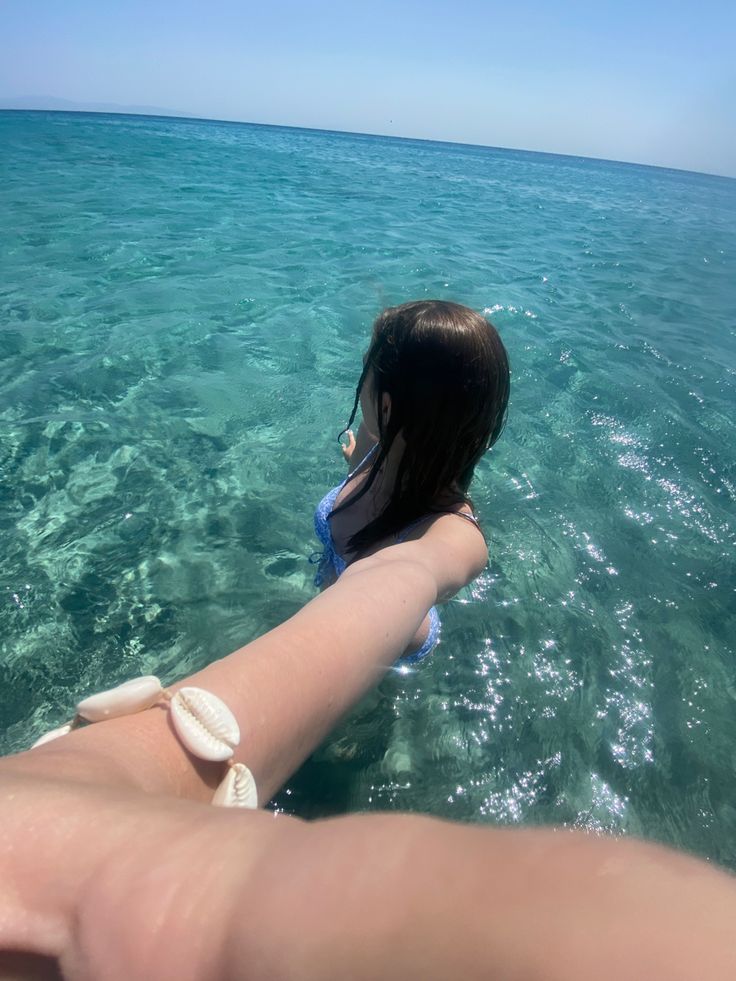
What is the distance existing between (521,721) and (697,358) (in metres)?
5.59

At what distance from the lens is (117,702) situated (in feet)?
3.21

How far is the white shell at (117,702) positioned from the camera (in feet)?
3.21

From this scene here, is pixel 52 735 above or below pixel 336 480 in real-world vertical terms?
above

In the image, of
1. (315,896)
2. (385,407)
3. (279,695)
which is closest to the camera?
(315,896)

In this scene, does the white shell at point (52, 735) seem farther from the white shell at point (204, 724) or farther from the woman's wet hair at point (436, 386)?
the woman's wet hair at point (436, 386)

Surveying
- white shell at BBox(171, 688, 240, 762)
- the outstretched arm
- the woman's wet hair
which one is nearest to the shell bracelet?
white shell at BBox(171, 688, 240, 762)

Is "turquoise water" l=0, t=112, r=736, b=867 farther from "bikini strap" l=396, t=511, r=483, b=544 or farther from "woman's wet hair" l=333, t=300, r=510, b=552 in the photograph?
"woman's wet hair" l=333, t=300, r=510, b=552

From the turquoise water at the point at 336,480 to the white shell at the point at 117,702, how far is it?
1427 mm

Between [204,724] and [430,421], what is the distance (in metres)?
1.21

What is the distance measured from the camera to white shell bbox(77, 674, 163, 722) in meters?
0.98

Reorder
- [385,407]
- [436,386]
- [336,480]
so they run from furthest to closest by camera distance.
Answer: [336,480]
[385,407]
[436,386]

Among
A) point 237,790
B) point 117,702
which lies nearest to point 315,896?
point 237,790

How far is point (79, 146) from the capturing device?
19.4 metres

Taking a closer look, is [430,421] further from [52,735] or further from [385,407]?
[52,735]
